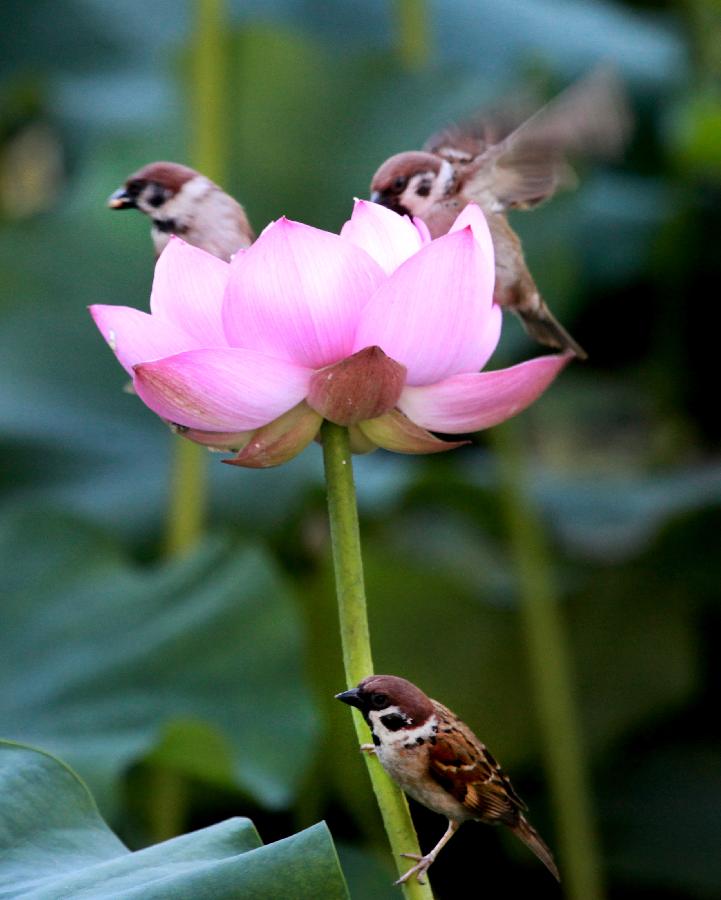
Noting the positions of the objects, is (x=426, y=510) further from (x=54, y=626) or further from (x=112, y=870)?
(x=112, y=870)

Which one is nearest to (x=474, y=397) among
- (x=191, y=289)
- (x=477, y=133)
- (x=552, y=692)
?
(x=191, y=289)

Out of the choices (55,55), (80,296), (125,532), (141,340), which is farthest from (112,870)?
(55,55)

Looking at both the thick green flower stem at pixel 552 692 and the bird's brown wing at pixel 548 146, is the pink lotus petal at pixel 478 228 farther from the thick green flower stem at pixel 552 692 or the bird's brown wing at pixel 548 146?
the thick green flower stem at pixel 552 692

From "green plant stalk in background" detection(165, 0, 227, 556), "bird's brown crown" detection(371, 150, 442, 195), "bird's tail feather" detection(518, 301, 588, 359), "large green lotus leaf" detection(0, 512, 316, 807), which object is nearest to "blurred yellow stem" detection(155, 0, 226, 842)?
"green plant stalk in background" detection(165, 0, 227, 556)

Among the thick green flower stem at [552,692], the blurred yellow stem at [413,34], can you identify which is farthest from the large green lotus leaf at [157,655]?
the blurred yellow stem at [413,34]

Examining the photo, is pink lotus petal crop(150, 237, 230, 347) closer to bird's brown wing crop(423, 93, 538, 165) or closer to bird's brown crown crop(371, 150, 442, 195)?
bird's brown crown crop(371, 150, 442, 195)

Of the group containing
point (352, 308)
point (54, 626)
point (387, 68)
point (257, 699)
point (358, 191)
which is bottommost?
point (257, 699)
